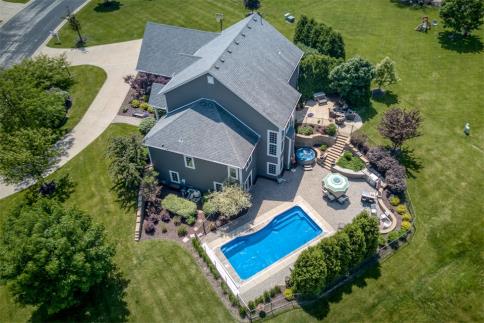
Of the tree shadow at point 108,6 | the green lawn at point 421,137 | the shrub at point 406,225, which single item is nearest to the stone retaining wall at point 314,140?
the green lawn at point 421,137

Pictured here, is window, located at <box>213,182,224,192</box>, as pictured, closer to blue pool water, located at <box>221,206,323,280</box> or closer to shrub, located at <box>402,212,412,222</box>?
blue pool water, located at <box>221,206,323,280</box>

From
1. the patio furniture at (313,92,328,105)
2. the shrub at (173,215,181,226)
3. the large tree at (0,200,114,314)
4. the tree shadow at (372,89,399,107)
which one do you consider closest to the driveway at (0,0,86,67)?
the large tree at (0,200,114,314)

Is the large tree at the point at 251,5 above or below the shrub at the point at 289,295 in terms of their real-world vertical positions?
above

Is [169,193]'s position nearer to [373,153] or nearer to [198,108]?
[198,108]

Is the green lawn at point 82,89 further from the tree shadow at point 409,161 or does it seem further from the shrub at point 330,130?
the tree shadow at point 409,161

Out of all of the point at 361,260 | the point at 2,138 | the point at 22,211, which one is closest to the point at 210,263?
the point at 361,260

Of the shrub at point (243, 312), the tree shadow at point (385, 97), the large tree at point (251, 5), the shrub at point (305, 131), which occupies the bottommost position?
the shrub at point (243, 312)

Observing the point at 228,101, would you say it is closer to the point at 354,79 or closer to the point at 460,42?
the point at 354,79
